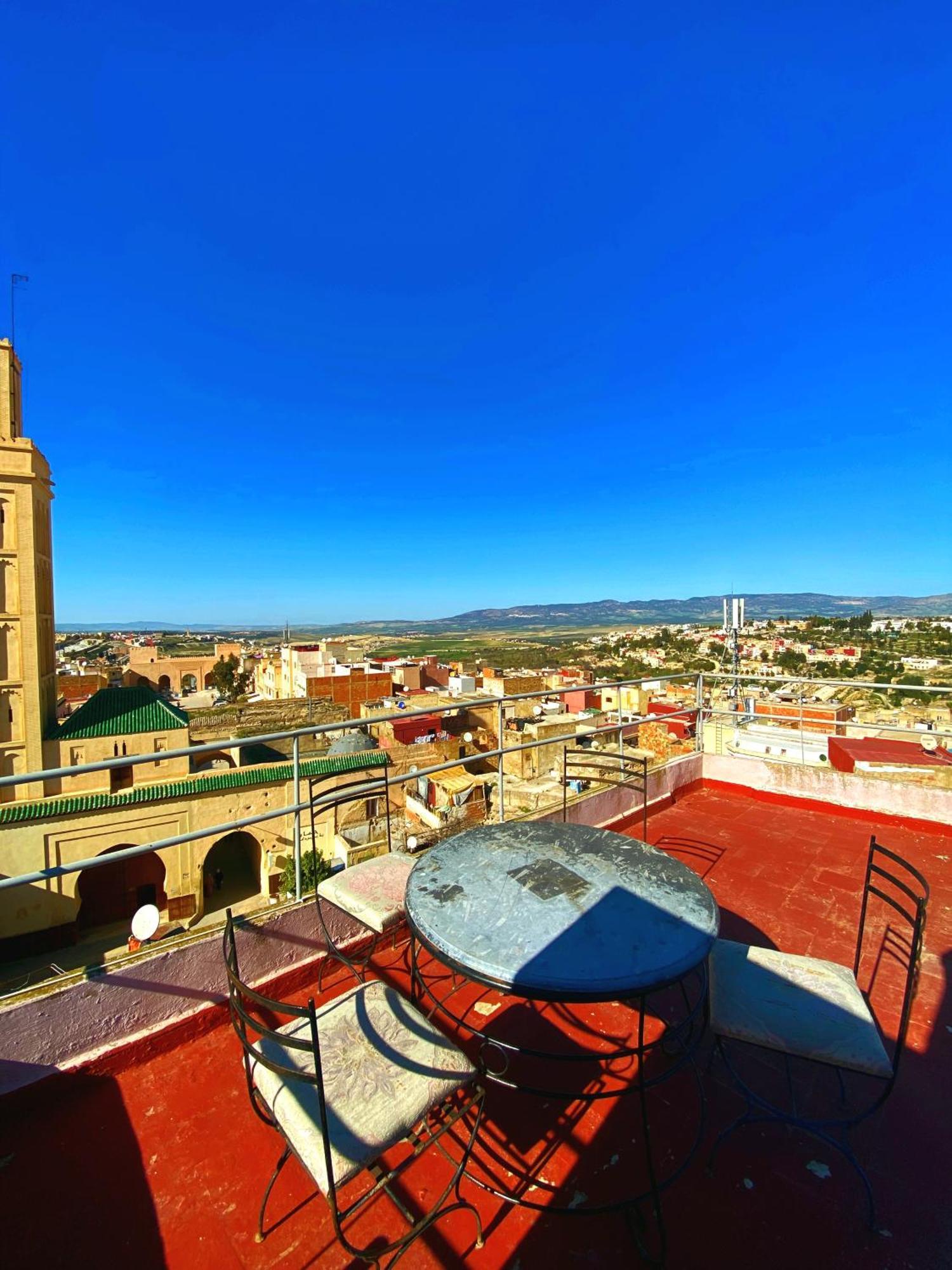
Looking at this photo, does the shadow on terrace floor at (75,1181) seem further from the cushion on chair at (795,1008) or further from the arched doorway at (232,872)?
the arched doorway at (232,872)

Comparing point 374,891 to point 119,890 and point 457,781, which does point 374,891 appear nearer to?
point 457,781

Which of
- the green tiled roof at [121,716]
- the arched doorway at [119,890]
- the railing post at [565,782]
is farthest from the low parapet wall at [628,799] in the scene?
the green tiled roof at [121,716]

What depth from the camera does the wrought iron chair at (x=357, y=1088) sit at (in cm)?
115

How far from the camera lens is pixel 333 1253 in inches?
54.9

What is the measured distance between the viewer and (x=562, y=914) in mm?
1624

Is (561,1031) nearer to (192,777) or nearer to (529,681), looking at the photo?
(192,777)

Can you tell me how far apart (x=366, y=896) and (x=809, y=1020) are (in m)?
1.56

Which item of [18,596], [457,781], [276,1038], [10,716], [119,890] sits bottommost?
[119,890]

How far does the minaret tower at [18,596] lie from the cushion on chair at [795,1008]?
19050mm

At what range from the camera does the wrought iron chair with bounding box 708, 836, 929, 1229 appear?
1.46 m

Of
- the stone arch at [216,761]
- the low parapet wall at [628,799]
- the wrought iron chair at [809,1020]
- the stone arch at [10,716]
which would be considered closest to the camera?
the wrought iron chair at [809,1020]

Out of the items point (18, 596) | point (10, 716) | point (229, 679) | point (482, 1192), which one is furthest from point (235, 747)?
point (229, 679)

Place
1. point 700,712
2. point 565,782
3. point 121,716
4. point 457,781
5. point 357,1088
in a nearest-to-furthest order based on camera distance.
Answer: point 357,1088 → point 565,782 → point 700,712 → point 121,716 → point 457,781

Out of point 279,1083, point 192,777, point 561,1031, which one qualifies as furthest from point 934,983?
point 192,777
